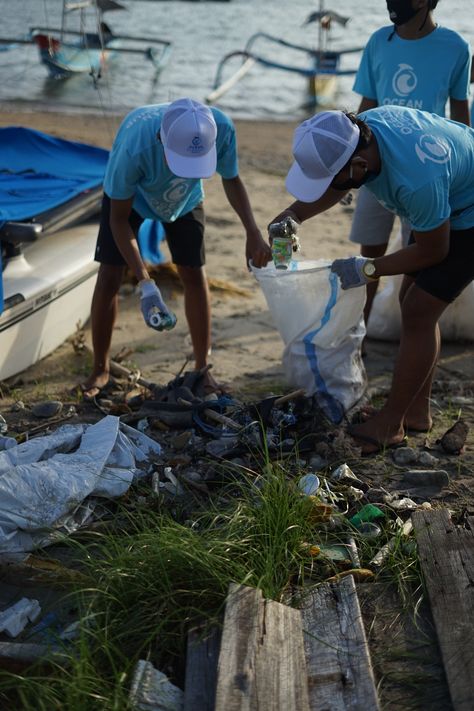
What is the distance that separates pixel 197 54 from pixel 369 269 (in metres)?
17.2

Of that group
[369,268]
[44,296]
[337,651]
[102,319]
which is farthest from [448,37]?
[337,651]

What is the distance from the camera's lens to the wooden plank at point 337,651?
233 cm

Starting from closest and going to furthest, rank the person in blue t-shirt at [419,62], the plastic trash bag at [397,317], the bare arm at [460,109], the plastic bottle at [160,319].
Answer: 1. the plastic bottle at [160,319]
2. the person in blue t-shirt at [419,62]
3. the bare arm at [460,109]
4. the plastic trash bag at [397,317]

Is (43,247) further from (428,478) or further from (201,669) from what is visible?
(201,669)

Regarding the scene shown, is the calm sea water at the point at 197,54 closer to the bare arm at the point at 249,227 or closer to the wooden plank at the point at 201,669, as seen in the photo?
the bare arm at the point at 249,227

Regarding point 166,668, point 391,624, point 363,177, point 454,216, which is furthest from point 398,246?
point 166,668

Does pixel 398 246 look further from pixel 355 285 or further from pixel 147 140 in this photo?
pixel 147 140

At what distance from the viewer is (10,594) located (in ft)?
9.32

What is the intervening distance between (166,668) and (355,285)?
181cm

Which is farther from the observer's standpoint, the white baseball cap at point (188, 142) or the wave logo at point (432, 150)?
the white baseball cap at point (188, 142)

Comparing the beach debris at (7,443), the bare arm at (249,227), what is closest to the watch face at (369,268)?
the bare arm at (249,227)

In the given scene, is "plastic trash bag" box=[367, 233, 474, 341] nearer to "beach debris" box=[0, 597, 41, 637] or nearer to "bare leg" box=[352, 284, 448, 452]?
"bare leg" box=[352, 284, 448, 452]

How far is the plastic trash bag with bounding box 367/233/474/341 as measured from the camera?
16.3 feet

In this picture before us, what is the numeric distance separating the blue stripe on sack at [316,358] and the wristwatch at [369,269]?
275mm
